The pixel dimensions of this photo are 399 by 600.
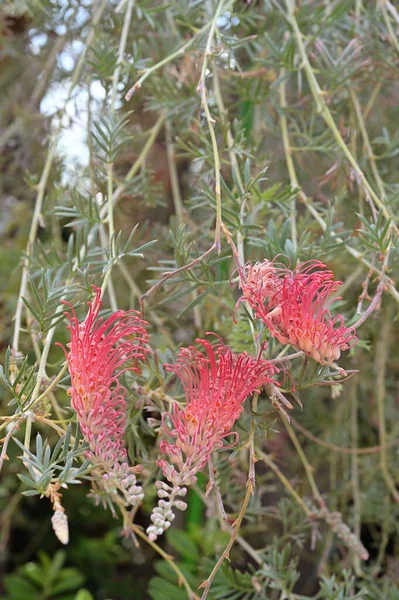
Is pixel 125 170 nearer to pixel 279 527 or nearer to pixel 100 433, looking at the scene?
pixel 279 527

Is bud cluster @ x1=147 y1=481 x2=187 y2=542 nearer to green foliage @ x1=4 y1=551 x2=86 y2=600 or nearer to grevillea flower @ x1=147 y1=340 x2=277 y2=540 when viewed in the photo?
grevillea flower @ x1=147 y1=340 x2=277 y2=540

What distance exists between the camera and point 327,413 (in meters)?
0.98

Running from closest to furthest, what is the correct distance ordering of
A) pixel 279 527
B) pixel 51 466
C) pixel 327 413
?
pixel 51 466 < pixel 327 413 < pixel 279 527

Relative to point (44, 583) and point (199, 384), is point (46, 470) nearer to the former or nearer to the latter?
point (199, 384)

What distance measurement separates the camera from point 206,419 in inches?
15.1

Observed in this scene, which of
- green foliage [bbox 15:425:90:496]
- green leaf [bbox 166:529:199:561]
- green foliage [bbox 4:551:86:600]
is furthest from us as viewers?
green foliage [bbox 4:551:86:600]

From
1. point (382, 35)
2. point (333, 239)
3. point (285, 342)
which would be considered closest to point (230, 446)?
point (285, 342)

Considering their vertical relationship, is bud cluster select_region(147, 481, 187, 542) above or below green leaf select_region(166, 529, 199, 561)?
above

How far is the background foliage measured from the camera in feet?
1.71

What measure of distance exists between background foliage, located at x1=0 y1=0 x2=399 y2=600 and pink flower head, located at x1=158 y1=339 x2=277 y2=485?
0.12ft

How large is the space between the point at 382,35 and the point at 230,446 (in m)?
0.54

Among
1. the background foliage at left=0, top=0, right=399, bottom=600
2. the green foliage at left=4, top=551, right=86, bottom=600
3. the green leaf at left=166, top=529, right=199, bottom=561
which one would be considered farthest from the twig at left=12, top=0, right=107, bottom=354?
the green foliage at left=4, top=551, right=86, bottom=600

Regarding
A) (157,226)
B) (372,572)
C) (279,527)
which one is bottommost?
(279,527)

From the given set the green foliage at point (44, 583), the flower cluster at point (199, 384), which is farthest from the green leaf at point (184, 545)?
the flower cluster at point (199, 384)
